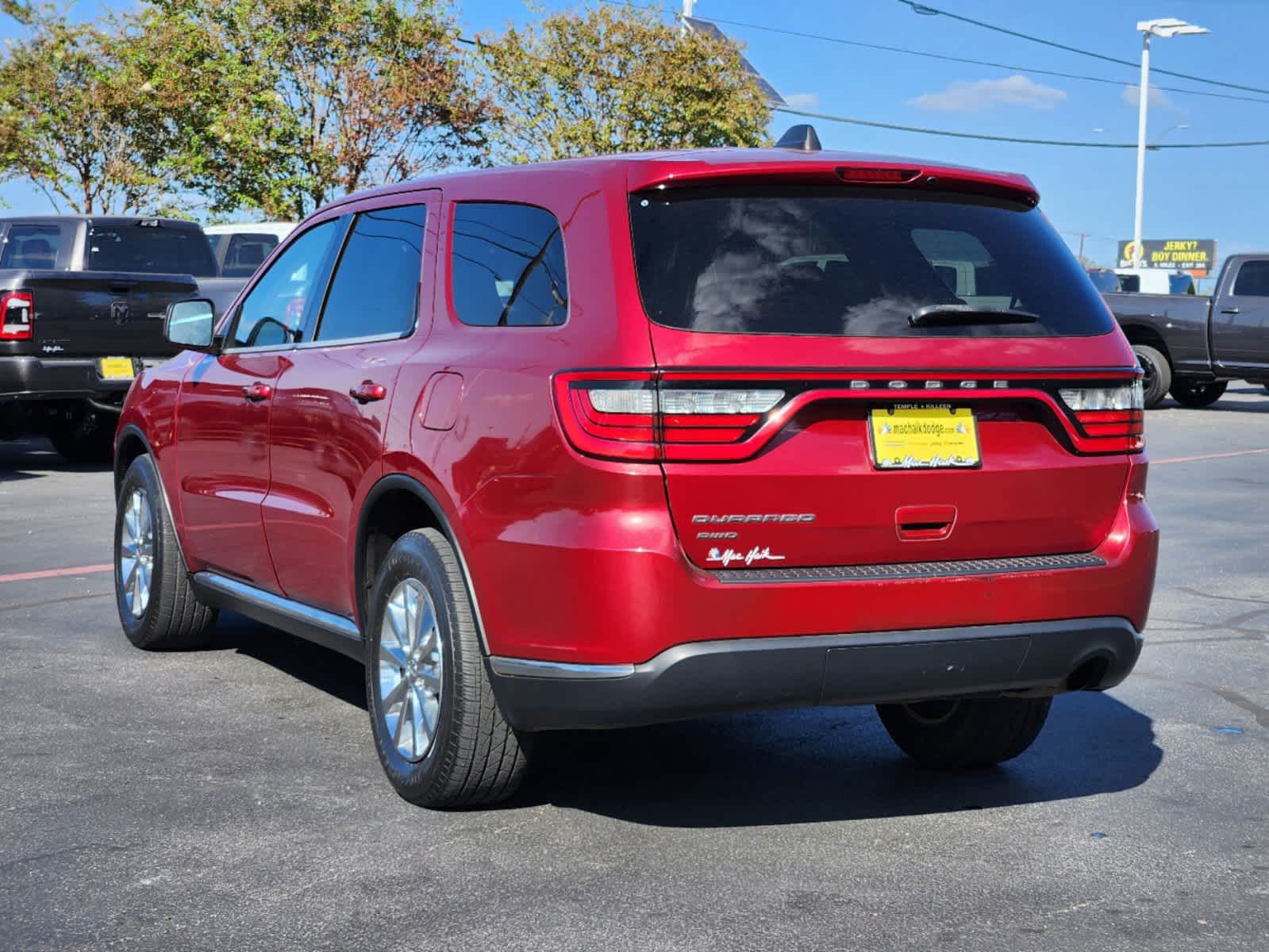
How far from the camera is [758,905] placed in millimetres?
3895

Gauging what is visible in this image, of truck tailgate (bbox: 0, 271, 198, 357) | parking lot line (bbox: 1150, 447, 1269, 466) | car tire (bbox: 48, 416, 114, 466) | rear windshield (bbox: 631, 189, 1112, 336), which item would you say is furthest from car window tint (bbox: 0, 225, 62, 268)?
rear windshield (bbox: 631, 189, 1112, 336)

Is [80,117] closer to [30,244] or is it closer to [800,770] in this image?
[30,244]

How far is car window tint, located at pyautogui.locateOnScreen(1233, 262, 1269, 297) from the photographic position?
22.4 meters

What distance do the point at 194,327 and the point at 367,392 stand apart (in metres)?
1.74

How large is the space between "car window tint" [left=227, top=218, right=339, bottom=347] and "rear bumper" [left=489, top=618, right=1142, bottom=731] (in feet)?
6.52

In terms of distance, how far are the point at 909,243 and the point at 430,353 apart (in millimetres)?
1312

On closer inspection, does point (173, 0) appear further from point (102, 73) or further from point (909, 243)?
point (909, 243)

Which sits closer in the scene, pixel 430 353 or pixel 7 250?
pixel 430 353

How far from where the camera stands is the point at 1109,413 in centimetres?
443

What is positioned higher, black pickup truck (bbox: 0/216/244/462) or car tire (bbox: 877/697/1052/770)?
black pickup truck (bbox: 0/216/244/462)

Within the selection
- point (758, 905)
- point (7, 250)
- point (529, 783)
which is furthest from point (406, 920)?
point (7, 250)

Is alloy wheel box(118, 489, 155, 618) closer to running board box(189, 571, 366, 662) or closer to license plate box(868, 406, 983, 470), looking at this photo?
running board box(189, 571, 366, 662)

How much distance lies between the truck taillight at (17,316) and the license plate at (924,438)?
1064 cm

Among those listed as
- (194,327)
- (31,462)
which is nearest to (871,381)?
(194,327)
